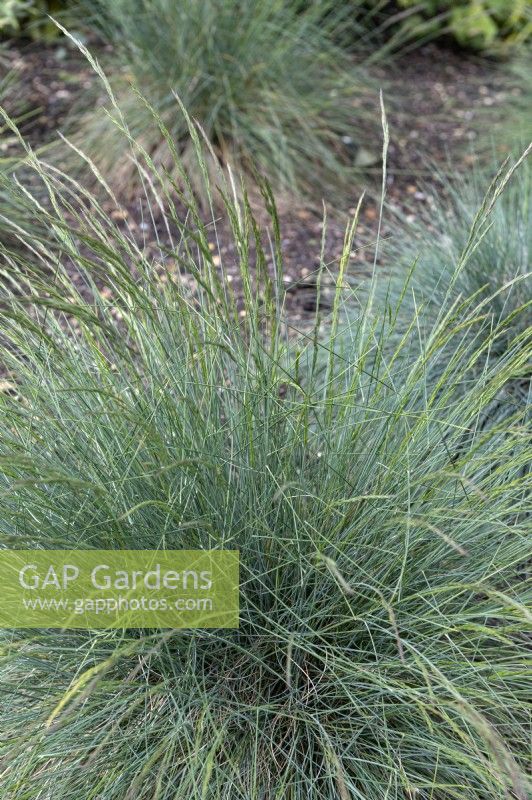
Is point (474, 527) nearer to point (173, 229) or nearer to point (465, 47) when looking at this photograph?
point (173, 229)

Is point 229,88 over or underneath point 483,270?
over

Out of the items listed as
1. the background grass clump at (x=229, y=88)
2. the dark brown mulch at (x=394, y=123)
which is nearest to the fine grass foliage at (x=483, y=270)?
the dark brown mulch at (x=394, y=123)

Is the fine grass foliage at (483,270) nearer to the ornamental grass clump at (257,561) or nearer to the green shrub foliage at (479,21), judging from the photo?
the ornamental grass clump at (257,561)

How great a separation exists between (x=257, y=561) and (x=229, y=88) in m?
2.75

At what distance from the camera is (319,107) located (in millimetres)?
4297

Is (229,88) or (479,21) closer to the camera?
(229,88)

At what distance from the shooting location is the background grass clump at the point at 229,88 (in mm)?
3992

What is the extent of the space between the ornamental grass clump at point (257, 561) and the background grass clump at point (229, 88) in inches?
88.7

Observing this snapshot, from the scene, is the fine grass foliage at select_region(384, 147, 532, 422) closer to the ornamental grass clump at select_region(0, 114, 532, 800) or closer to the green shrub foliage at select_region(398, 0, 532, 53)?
the ornamental grass clump at select_region(0, 114, 532, 800)

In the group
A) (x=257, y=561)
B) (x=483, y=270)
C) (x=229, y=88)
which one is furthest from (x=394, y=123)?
(x=257, y=561)

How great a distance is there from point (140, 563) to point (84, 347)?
694mm

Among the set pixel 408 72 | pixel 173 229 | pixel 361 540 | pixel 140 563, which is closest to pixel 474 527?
pixel 361 540

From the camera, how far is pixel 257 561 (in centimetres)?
188

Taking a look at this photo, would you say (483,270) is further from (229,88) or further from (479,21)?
(479,21)
